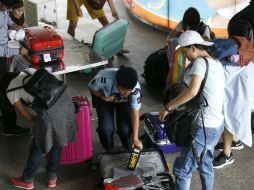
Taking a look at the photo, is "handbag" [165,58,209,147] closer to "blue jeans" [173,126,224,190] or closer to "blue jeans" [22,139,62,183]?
"blue jeans" [173,126,224,190]

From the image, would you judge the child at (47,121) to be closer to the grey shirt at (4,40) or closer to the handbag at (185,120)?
the grey shirt at (4,40)

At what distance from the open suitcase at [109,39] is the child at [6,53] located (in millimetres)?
1224

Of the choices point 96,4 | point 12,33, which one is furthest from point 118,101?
point 96,4

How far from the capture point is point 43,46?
4266 millimetres

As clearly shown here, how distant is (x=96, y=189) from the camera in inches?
141

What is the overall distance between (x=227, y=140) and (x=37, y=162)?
1.77 metres

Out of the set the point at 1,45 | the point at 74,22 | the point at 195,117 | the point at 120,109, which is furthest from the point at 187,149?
the point at 74,22

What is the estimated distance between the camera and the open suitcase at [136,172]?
3.36m

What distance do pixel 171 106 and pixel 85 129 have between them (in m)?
1.13

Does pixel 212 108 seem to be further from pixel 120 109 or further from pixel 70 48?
pixel 70 48

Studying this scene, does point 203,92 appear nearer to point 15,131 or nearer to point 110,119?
point 110,119

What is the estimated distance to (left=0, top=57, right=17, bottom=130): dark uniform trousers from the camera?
439 centimetres

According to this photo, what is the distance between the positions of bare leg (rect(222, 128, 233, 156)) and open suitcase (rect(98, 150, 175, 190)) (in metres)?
0.66

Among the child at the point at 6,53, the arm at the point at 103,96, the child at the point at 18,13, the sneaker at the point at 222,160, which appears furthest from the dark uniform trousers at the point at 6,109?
the sneaker at the point at 222,160
